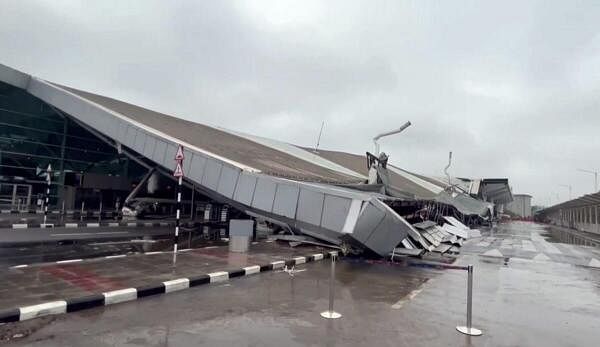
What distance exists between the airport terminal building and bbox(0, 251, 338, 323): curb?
11.7 ft

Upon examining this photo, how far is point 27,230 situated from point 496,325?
54.6ft

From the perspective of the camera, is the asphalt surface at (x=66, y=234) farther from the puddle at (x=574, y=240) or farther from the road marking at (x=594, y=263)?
the puddle at (x=574, y=240)

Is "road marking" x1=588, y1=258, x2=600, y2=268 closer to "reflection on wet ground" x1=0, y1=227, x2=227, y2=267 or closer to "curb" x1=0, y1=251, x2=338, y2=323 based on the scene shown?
"curb" x1=0, y1=251, x2=338, y2=323

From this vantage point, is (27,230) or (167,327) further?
(27,230)

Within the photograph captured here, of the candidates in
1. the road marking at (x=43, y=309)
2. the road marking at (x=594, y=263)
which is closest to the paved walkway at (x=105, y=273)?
the road marking at (x=43, y=309)

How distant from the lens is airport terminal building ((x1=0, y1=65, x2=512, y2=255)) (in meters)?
12.2

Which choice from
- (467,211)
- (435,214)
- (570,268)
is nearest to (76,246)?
(570,268)

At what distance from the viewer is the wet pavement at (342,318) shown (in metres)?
5.05

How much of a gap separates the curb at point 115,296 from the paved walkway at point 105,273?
0.96ft

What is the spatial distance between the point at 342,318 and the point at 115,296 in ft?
12.5

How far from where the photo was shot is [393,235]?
12.0 m

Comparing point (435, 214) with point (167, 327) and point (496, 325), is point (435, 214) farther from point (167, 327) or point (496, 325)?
point (167, 327)

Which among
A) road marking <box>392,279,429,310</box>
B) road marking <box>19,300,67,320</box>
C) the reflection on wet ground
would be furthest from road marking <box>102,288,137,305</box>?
road marking <box>392,279,429,310</box>

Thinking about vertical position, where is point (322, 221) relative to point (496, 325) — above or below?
above
